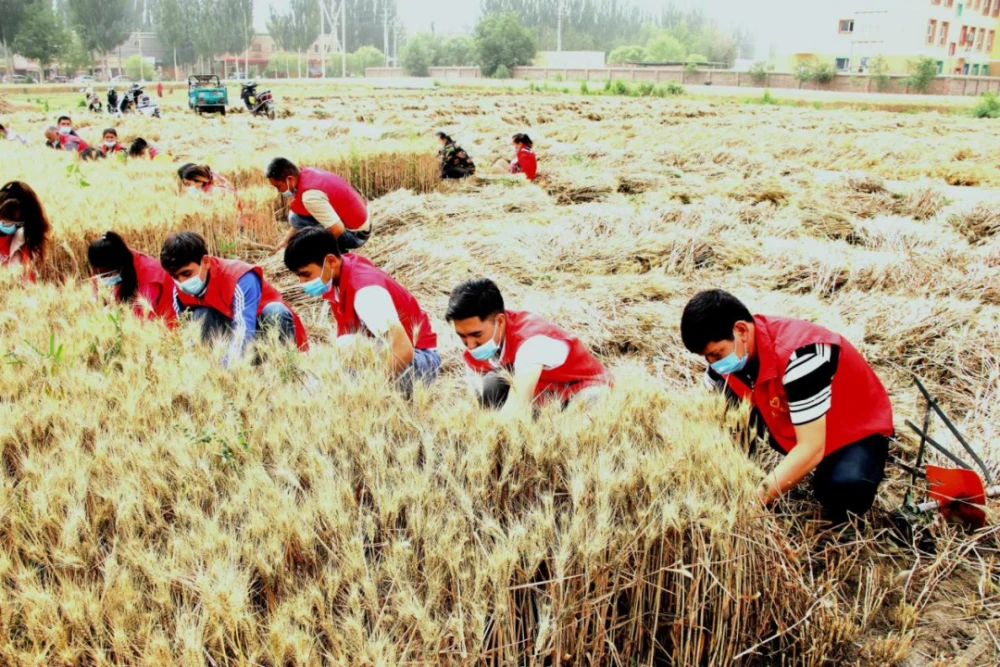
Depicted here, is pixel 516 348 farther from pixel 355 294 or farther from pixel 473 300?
pixel 355 294

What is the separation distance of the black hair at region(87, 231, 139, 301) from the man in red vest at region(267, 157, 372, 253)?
82.4 inches

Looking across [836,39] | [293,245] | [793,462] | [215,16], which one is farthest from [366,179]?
[215,16]

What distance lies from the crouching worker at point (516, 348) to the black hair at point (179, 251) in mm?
1636

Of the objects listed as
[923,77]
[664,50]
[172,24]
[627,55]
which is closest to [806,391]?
[923,77]

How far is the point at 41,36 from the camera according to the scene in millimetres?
66312

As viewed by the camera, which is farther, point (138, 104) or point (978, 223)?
point (138, 104)

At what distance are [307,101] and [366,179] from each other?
26861mm

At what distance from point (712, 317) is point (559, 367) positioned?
0.78m

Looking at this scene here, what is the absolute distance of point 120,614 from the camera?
1.38 metres

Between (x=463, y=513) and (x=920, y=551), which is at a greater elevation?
(x=463, y=513)

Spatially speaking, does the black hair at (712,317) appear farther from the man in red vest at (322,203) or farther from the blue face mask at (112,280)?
the man in red vest at (322,203)

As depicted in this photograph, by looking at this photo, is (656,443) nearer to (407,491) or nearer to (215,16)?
(407,491)

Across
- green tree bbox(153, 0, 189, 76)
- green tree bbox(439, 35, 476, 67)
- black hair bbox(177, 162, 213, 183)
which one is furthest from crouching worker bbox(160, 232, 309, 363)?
green tree bbox(439, 35, 476, 67)

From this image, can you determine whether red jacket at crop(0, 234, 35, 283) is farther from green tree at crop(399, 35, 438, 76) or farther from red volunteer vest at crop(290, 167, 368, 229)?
green tree at crop(399, 35, 438, 76)
